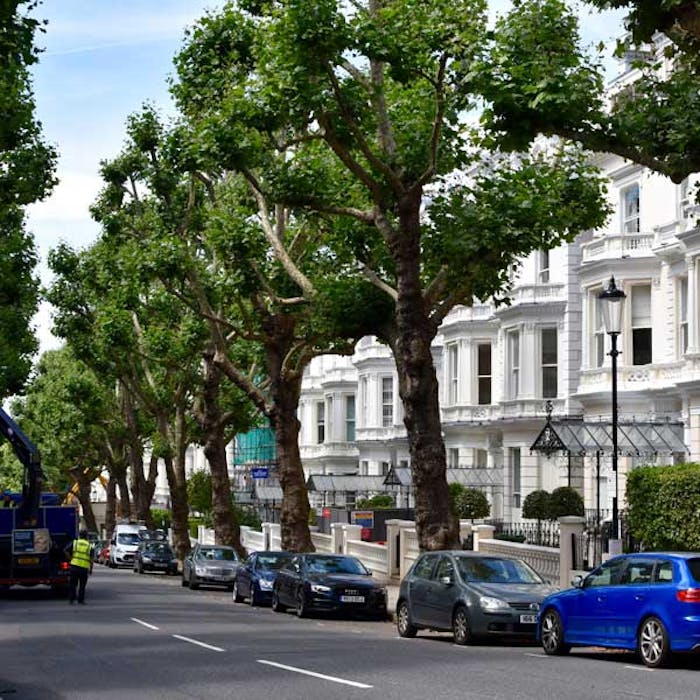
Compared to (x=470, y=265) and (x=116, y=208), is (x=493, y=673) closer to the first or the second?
(x=470, y=265)

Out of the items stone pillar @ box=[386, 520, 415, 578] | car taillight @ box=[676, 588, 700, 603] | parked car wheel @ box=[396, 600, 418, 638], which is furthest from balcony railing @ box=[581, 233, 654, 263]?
car taillight @ box=[676, 588, 700, 603]

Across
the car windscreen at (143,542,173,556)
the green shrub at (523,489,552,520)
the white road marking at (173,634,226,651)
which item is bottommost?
the white road marking at (173,634,226,651)

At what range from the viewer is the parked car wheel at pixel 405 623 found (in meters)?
23.9

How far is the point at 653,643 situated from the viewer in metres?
17.4

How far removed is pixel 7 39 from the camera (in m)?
19.4

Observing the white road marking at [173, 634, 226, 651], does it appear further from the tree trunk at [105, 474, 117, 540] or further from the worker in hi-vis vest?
the tree trunk at [105, 474, 117, 540]

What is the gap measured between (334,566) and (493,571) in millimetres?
7839

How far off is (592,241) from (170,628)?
21486mm

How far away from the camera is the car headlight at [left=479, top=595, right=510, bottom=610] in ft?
70.3

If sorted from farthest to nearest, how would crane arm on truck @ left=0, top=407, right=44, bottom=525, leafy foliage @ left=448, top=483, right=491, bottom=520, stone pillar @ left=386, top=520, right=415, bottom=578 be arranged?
1. leafy foliage @ left=448, top=483, right=491, bottom=520
2. stone pillar @ left=386, top=520, right=415, bottom=578
3. crane arm on truck @ left=0, top=407, right=44, bottom=525

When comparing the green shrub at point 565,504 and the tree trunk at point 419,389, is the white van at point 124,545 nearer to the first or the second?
the green shrub at point 565,504

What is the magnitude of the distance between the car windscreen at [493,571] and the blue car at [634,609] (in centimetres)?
254

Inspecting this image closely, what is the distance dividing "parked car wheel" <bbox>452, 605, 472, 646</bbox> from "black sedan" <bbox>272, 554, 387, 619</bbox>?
6.59 meters

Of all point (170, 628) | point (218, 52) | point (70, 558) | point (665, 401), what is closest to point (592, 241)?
point (665, 401)
